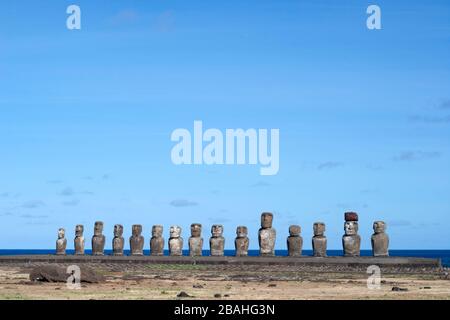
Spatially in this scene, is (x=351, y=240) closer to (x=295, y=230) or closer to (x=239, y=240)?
(x=295, y=230)

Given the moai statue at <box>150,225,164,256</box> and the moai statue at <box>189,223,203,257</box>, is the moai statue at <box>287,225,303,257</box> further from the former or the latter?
the moai statue at <box>150,225,164,256</box>

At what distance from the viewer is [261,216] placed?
43.3 m

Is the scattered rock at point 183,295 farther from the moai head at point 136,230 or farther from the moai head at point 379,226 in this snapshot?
the moai head at point 136,230

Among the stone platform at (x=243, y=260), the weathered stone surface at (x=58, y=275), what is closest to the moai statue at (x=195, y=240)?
the stone platform at (x=243, y=260)

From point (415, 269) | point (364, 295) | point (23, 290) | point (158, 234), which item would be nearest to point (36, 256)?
point (158, 234)

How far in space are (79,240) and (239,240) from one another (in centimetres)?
916

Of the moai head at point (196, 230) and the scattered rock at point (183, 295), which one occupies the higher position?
the moai head at point (196, 230)

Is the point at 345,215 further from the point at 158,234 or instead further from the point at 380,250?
the point at 158,234

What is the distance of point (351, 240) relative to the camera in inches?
1628

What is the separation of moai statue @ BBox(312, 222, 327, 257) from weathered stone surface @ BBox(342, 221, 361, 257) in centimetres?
91

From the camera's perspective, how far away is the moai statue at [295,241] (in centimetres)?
4247

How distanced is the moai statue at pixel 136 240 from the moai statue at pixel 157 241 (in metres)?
0.70

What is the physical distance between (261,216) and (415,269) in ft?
27.6
